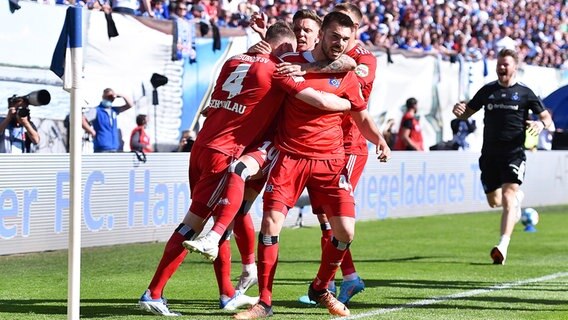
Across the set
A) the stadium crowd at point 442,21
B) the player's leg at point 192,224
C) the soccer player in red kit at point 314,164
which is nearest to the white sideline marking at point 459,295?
the soccer player in red kit at point 314,164

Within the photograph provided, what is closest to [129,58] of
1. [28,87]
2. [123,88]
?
[123,88]

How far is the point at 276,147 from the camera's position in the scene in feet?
26.8

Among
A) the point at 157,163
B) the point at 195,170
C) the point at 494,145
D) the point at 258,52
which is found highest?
the point at 258,52

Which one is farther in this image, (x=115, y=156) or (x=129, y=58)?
(x=129, y=58)

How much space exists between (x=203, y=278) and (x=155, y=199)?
3.85 metres

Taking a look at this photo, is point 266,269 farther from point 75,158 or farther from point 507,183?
point 507,183

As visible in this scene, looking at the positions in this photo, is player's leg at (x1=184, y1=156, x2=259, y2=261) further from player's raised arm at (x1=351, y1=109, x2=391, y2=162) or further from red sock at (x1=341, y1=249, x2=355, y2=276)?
red sock at (x1=341, y1=249, x2=355, y2=276)

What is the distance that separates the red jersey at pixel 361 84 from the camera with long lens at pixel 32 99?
21.9ft

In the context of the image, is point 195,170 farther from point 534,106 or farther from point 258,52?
point 534,106

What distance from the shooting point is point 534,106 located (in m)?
12.7

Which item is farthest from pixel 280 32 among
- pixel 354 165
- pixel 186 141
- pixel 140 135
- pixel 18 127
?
pixel 140 135

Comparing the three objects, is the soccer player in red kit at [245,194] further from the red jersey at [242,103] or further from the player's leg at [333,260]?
the player's leg at [333,260]

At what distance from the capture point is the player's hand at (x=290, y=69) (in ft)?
25.9

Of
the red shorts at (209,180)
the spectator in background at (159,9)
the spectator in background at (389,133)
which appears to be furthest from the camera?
the spectator in background at (389,133)
